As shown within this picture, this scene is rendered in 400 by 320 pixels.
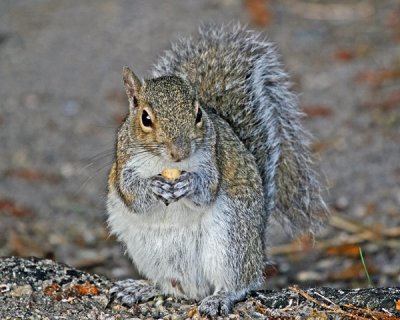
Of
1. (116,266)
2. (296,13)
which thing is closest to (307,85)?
(296,13)

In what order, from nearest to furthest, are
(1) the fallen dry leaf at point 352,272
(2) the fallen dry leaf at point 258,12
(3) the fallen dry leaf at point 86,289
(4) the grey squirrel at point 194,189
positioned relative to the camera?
(4) the grey squirrel at point 194,189 → (3) the fallen dry leaf at point 86,289 → (1) the fallen dry leaf at point 352,272 → (2) the fallen dry leaf at point 258,12

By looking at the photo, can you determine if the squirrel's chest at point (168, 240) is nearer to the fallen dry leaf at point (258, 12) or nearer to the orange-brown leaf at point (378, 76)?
the orange-brown leaf at point (378, 76)

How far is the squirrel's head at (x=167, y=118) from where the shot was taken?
2.88 m

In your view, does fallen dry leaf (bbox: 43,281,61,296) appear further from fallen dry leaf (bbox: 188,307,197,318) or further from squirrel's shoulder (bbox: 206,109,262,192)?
squirrel's shoulder (bbox: 206,109,262,192)

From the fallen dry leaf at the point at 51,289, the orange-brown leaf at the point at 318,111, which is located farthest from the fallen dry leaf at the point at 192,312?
the orange-brown leaf at the point at 318,111

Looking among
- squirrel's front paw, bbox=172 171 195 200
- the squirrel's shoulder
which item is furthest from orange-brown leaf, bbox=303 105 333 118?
squirrel's front paw, bbox=172 171 195 200

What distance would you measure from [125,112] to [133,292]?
331 centimetres

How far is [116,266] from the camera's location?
4.86 metres

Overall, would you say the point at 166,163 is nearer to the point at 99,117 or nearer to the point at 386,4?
the point at 99,117

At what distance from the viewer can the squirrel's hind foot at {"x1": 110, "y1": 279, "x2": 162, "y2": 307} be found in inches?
126

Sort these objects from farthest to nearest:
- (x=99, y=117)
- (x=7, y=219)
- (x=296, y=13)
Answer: (x=296, y=13) < (x=99, y=117) < (x=7, y=219)

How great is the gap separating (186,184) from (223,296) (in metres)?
0.43

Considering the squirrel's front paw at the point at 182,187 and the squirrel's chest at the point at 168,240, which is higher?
the squirrel's front paw at the point at 182,187

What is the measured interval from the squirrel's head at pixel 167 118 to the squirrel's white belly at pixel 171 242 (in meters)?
0.21
